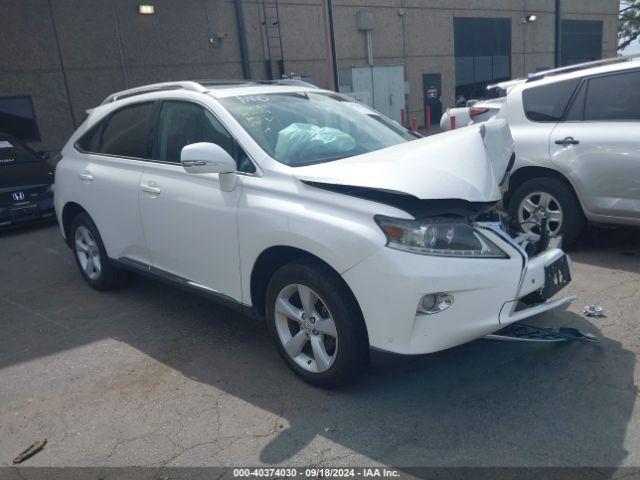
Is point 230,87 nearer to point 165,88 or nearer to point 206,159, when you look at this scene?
point 165,88

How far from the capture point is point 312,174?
10.9 feet

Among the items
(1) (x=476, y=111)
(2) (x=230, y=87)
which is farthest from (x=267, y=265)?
(1) (x=476, y=111)

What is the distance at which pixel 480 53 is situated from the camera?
2169cm

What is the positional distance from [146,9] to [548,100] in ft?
35.8

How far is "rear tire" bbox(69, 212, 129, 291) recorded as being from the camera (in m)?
5.17

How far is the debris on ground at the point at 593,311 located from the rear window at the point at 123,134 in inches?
138

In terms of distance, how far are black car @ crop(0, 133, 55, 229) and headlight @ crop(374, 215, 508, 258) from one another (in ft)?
21.9

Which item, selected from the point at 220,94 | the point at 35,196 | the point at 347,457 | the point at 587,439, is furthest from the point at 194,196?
the point at 35,196

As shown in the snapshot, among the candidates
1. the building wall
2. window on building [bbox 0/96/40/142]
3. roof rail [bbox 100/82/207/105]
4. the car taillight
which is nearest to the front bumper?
roof rail [bbox 100/82/207/105]

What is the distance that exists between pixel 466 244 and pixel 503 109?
11.6 ft

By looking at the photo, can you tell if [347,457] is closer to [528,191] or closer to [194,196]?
[194,196]

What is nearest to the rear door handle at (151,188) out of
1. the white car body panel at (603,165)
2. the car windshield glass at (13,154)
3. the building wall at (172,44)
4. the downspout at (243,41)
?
the white car body panel at (603,165)

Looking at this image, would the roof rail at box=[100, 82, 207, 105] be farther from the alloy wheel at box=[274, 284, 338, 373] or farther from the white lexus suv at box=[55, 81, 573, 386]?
the alloy wheel at box=[274, 284, 338, 373]

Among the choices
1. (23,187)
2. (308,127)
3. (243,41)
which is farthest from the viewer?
(243,41)
